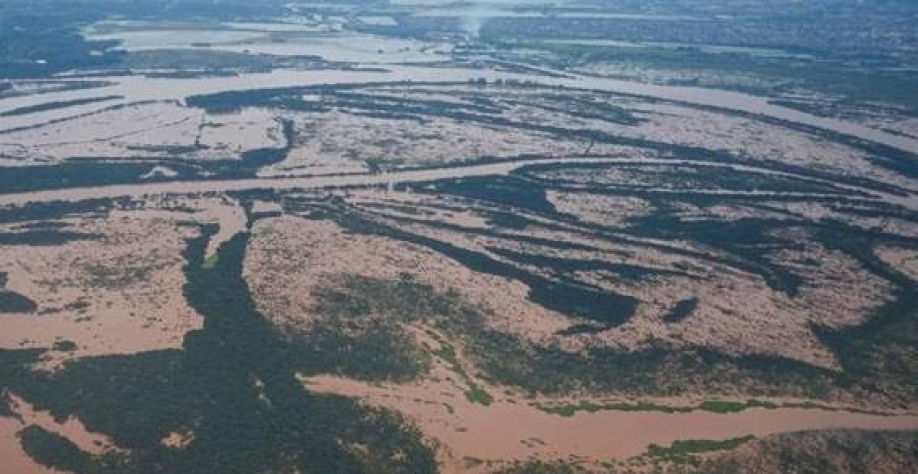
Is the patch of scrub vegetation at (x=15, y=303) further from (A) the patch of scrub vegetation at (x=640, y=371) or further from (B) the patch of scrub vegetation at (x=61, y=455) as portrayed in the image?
(A) the patch of scrub vegetation at (x=640, y=371)

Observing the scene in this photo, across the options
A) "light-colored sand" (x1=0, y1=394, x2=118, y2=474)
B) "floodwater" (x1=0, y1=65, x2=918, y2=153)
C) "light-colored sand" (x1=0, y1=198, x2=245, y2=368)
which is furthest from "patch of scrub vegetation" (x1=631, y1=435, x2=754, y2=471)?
"floodwater" (x1=0, y1=65, x2=918, y2=153)

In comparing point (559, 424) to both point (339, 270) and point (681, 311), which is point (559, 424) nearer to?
point (681, 311)

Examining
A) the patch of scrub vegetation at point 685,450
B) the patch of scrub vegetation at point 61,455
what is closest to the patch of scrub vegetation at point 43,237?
the patch of scrub vegetation at point 61,455

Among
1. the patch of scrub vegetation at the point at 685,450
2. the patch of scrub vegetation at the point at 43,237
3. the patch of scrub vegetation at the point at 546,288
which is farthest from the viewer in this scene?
the patch of scrub vegetation at the point at 43,237

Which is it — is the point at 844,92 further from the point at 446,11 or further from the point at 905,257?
the point at 446,11

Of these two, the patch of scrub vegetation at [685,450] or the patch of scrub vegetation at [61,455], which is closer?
the patch of scrub vegetation at [61,455]

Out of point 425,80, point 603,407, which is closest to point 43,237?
point 603,407

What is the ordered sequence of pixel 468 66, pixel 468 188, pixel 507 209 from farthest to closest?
pixel 468 66 → pixel 468 188 → pixel 507 209

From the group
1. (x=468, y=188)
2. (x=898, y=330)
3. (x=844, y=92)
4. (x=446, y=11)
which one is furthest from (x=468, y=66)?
(x=898, y=330)
